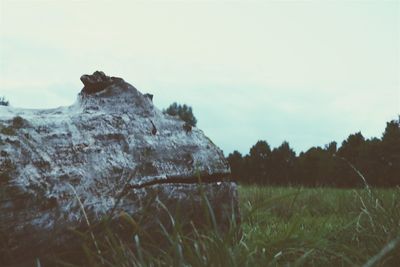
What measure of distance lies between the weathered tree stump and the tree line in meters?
10.3

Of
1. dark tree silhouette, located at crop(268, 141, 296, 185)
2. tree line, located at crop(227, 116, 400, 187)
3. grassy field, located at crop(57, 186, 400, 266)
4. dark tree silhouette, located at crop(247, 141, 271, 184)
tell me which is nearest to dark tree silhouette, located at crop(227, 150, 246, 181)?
tree line, located at crop(227, 116, 400, 187)

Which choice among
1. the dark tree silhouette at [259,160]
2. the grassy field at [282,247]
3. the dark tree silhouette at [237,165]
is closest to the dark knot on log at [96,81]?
the grassy field at [282,247]

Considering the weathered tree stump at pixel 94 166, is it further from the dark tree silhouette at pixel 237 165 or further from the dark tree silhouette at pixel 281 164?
the dark tree silhouette at pixel 281 164

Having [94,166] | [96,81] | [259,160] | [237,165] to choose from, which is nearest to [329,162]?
[259,160]

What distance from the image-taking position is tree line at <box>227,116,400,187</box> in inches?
534

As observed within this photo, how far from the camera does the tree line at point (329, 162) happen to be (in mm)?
13570

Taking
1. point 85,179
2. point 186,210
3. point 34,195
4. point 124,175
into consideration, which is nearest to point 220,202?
point 186,210

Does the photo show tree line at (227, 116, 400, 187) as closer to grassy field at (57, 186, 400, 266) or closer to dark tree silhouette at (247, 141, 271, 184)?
dark tree silhouette at (247, 141, 271, 184)

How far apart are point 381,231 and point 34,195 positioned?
5.42 ft

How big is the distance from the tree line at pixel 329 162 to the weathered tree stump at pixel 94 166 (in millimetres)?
10300

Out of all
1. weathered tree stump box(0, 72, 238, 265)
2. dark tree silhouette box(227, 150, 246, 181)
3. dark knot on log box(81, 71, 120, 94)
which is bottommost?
weathered tree stump box(0, 72, 238, 265)

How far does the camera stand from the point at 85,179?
9.05ft

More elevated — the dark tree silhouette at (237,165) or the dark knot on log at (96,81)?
the dark tree silhouette at (237,165)

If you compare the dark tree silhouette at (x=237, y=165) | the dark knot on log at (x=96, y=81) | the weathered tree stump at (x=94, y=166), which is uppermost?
the dark tree silhouette at (x=237, y=165)
